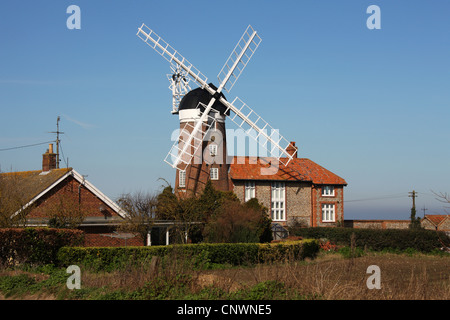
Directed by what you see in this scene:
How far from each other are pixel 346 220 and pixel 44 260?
35.8 m

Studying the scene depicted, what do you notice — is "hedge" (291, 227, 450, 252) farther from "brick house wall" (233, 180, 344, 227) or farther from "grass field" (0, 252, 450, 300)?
"grass field" (0, 252, 450, 300)

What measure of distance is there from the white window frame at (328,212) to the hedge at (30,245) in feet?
100

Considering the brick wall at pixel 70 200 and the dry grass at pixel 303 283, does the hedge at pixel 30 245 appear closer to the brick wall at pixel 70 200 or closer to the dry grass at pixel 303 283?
the brick wall at pixel 70 200

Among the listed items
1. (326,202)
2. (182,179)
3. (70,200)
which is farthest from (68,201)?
(326,202)

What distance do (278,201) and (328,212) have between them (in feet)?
17.7

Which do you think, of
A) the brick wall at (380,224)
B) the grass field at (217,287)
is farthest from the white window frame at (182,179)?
the grass field at (217,287)

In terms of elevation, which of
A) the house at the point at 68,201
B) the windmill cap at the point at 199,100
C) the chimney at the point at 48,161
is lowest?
the house at the point at 68,201

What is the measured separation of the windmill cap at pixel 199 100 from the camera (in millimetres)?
42875

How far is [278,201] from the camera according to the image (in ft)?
160

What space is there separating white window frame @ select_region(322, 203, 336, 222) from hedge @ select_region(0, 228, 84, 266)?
1204 inches

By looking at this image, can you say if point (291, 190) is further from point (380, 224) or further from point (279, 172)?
point (380, 224)
